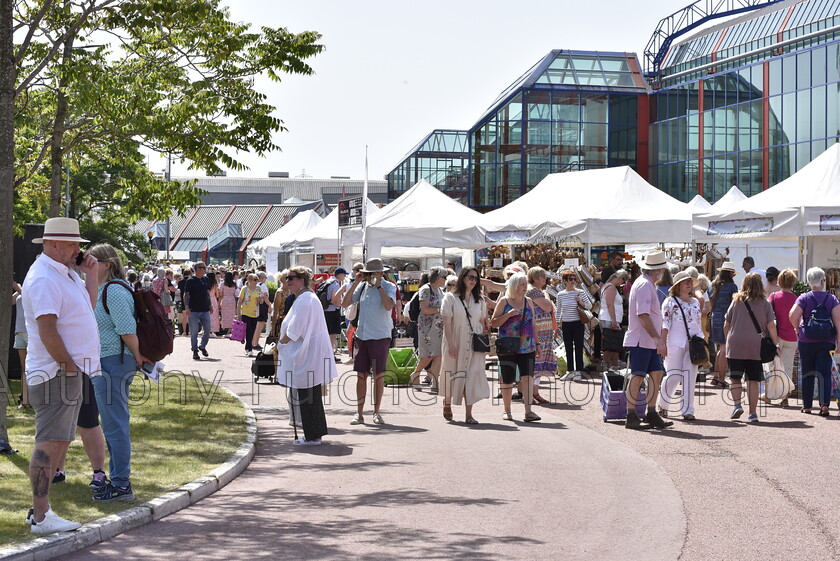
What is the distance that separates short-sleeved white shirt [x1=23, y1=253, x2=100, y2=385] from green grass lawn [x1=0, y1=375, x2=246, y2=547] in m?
1.02

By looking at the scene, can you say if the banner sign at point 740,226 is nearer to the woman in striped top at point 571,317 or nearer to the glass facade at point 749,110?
the woman in striped top at point 571,317

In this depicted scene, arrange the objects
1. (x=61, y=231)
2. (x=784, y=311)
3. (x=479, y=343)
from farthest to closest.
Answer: (x=784, y=311), (x=479, y=343), (x=61, y=231)

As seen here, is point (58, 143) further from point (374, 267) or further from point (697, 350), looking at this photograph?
point (697, 350)

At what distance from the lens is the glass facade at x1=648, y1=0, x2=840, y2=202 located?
135 feet

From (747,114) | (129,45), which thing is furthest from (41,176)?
(747,114)

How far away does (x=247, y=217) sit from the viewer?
98.1 m

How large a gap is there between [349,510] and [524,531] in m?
1.39

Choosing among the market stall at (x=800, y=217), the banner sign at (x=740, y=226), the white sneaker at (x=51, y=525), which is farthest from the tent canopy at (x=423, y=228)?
the white sneaker at (x=51, y=525)

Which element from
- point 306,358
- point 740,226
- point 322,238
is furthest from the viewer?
point 322,238

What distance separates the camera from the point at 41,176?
77.5ft

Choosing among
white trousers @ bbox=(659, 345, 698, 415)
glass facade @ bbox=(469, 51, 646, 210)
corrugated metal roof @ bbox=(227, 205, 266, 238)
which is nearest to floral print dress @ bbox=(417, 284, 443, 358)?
white trousers @ bbox=(659, 345, 698, 415)

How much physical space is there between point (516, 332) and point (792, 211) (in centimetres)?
666

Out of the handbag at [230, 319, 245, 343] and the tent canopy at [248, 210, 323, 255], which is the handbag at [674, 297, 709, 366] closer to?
the handbag at [230, 319, 245, 343]

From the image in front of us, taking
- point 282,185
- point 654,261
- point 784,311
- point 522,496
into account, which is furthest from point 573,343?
point 282,185
